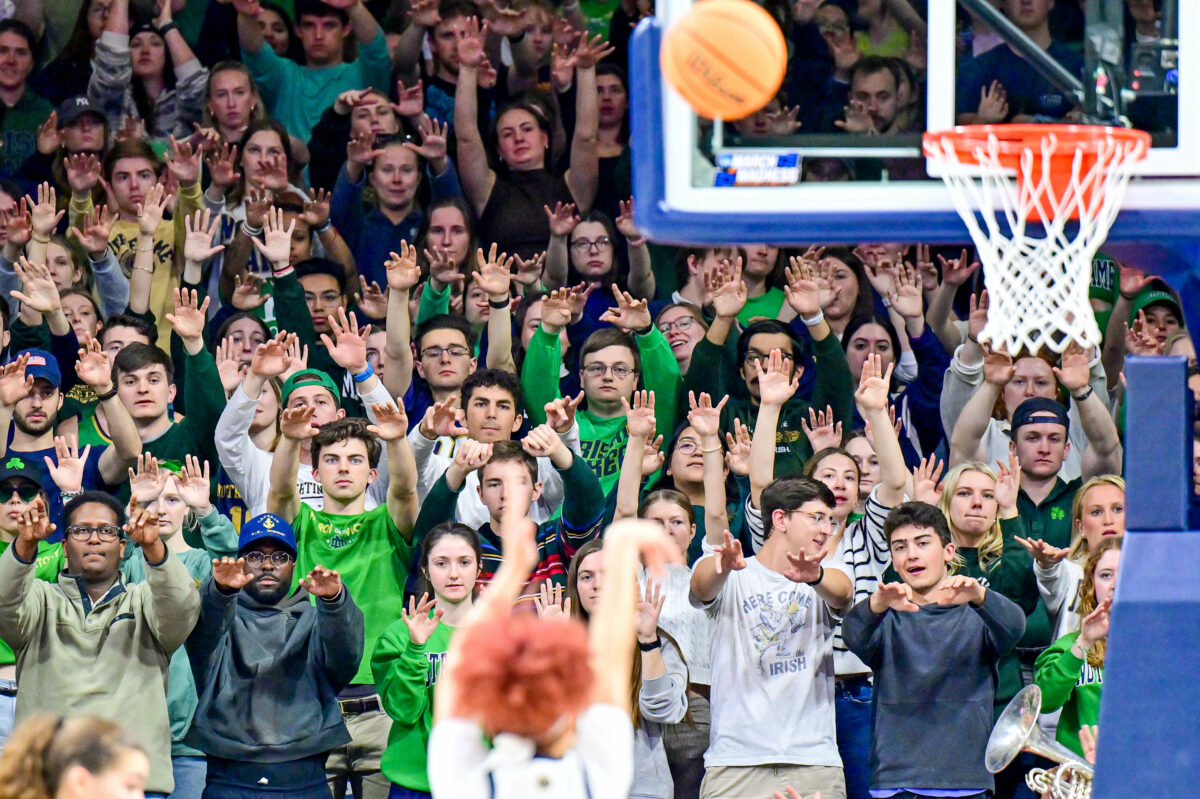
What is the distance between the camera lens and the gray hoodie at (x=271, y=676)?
6.77 metres

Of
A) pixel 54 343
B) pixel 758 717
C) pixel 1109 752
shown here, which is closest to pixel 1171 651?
pixel 1109 752

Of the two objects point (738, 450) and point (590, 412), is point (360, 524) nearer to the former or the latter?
point (590, 412)

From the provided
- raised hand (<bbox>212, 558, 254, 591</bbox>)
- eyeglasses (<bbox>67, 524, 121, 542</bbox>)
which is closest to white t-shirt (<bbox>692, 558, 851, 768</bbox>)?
raised hand (<bbox>212, 558, 254, 591</bbox>)

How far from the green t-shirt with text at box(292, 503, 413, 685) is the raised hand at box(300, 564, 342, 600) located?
55 cm

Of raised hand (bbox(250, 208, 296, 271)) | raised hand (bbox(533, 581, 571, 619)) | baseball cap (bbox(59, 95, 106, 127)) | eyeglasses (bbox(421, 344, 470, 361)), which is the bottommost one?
raised hand (bbox(533, 581, 571, 619))

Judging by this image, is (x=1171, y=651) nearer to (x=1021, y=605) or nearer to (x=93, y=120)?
(x=1021, y=605)

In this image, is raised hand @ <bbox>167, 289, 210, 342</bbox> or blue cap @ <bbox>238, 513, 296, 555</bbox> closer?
blue cap @ <bbox>238, 513, 296, 555</bbox>

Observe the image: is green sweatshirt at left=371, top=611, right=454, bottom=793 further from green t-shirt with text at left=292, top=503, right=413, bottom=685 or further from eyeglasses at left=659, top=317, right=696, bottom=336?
eyeglasses at left=659, top=317, right=696, bottom=336

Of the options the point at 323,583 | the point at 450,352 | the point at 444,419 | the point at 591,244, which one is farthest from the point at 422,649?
the point at 591,244

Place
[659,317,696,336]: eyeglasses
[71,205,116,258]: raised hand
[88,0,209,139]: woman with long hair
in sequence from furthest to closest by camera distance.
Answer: [88,0,209,139]: woman with long hair
[71,205,116,258]: raised hand
[659,317,696,336]: eyeglasses

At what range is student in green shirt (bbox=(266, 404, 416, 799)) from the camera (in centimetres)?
723

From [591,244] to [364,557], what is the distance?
2353 mm

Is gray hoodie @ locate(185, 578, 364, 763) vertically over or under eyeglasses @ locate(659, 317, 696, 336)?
under

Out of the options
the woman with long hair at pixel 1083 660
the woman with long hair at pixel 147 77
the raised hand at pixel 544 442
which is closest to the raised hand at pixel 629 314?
the raised hand at pixel 544 442
